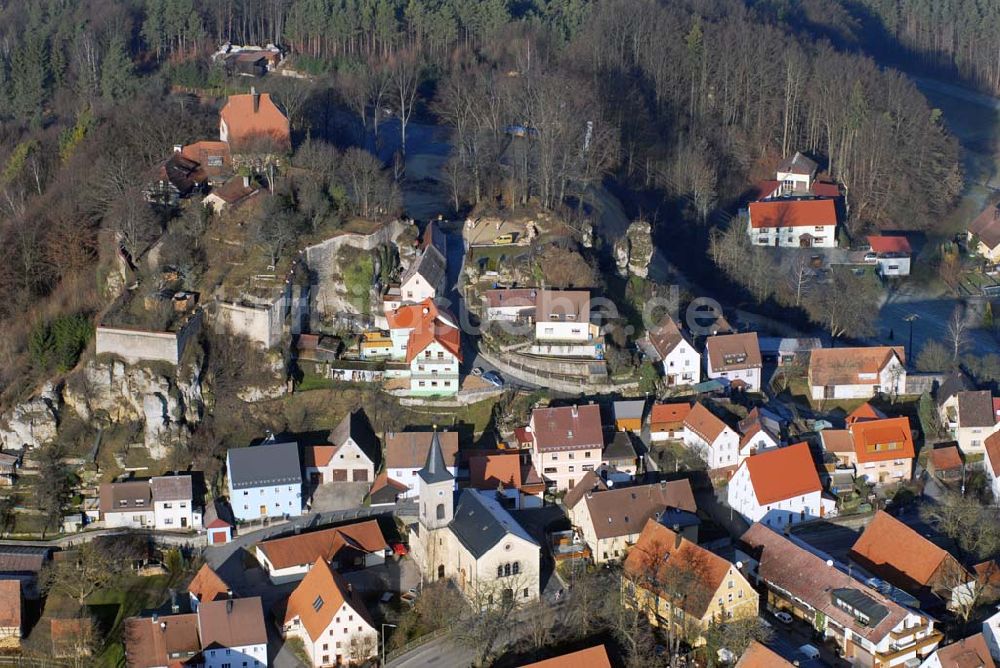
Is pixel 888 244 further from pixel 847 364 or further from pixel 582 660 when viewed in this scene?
pixel 582 660

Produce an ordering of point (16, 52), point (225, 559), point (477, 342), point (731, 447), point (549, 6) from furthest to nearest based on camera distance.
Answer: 1. point (549, 6)
2. point (16, 52)
3. point (477, 342)
4. point (731, 447)
5. point (225, 559)

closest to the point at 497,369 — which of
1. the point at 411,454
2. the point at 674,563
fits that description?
the point at 411,454

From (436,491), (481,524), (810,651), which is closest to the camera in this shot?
(810,651)

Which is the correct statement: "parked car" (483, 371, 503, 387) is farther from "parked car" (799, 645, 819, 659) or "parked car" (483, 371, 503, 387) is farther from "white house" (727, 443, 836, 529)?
"parked car" (799, 645, 819, 659)

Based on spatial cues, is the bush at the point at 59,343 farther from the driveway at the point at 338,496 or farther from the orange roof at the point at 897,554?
the orange roof at the point at 897,554

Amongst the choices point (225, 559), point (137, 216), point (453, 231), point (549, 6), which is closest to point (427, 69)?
point (549, 6)

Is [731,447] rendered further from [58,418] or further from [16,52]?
[16,52]
